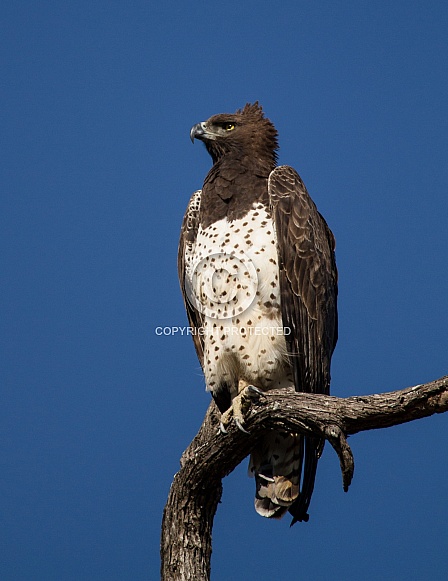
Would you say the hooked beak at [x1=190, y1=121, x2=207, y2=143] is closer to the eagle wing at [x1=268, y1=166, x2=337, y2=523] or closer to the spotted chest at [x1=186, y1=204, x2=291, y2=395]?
the eagle wing at [x1=268, y1=166, x2=337, y2=523]

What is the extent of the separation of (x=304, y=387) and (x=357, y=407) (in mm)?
1520

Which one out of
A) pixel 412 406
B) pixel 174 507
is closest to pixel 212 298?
pixel 174 507

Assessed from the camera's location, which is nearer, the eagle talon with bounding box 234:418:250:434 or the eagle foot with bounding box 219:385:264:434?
the eagle foot with bounding box 219:385:264:434

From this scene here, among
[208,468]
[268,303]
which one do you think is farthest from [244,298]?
[208,468]

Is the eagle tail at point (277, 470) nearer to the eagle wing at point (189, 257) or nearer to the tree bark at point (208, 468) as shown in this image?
the tree bark at point (208, 468)

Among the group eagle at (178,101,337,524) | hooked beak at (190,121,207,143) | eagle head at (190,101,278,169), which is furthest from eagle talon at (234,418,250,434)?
hooked beak at (190,121,207,143)

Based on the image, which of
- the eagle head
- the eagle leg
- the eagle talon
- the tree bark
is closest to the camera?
the tree bark

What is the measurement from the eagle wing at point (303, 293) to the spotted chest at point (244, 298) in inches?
3.0

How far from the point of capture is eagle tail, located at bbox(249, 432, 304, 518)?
20.6ft

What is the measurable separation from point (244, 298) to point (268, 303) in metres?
0.18

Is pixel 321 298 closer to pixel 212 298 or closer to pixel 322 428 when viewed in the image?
pixel 212 298

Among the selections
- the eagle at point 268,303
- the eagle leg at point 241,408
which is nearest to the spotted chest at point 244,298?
the eagle at point 268,303

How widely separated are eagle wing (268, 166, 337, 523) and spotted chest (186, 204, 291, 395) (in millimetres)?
77

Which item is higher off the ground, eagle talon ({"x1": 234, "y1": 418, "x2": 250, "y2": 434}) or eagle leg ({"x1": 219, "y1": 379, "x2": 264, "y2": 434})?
eagle leg ({"x1": 219, "y1": 379, "x2": 264, "y2": 434})
